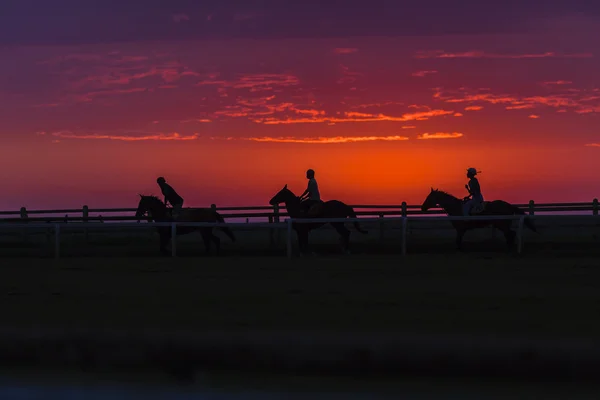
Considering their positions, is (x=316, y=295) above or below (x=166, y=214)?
below

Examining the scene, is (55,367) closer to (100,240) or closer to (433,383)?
(433,383)

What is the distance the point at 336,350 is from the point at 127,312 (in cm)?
344

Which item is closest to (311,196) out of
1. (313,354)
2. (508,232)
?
(508,232)

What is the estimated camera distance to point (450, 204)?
24.2 metres

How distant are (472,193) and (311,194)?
151 inches

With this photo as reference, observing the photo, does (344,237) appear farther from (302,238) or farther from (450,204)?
(450,204)

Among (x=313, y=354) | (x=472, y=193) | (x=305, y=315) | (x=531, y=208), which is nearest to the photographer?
(x=313, y=354)

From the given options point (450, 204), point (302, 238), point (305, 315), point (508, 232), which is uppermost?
point (450, 204)

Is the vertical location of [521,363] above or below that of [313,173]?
below

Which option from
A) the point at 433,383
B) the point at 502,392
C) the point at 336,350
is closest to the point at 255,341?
the point at 336,350

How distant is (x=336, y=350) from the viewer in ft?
27.0

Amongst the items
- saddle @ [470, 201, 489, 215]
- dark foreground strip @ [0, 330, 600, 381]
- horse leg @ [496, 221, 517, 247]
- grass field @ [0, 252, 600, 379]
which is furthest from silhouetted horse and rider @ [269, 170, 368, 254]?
dark foreground strip @ [0, 330, 600, 381]

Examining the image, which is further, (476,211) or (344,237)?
(344,237)

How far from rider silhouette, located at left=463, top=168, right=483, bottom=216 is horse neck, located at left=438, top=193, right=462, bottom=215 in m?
0.62
